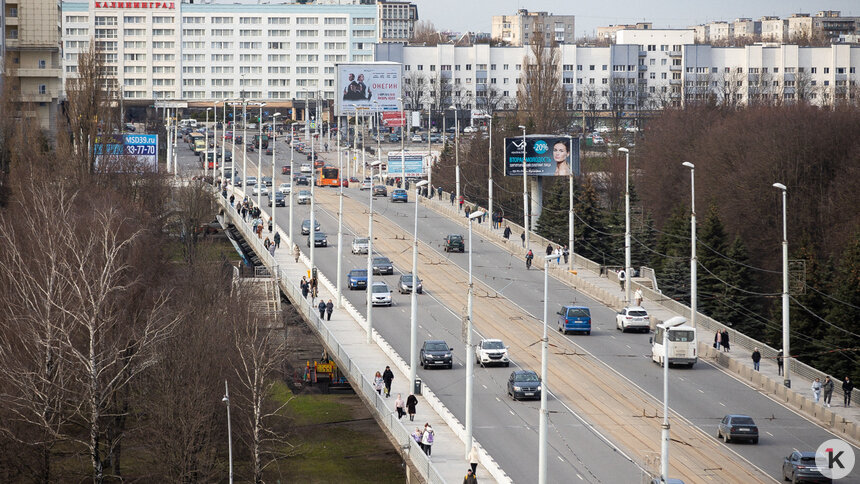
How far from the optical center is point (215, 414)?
55.0 meters

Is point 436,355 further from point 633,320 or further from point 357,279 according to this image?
point 357,279

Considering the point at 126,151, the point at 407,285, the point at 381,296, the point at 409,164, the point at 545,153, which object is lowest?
the point at 381,296

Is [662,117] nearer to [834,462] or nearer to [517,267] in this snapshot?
[517,267]

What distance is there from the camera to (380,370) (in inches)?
2319

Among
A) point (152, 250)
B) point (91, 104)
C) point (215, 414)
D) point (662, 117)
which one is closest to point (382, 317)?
point (152, 250)

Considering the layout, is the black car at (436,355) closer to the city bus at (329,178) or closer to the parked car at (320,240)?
the parked car at (320,240)

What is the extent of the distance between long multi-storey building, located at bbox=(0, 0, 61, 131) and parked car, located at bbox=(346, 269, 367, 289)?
6063 cm

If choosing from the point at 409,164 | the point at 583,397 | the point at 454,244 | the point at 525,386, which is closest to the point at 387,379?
the point at 525,386

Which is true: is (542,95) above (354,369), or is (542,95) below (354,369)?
above

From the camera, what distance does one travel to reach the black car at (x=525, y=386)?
178 feet

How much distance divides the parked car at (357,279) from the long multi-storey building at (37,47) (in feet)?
199

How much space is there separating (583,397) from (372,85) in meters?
99.3

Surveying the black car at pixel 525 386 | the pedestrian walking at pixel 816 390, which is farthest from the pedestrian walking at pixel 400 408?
the pedestrian walking at pixel 816 390

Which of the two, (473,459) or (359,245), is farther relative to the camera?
(359,245)
